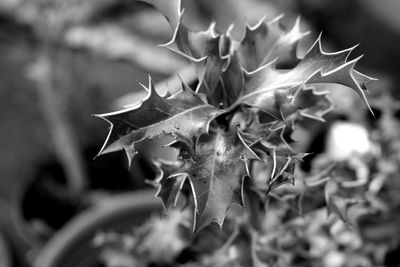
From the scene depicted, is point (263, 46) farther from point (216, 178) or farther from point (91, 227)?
point (91, 227)

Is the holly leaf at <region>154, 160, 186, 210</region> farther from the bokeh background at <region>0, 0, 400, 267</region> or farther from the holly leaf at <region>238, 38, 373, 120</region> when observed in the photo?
the bokeh background at <region>0, 0, 400, 267</region>

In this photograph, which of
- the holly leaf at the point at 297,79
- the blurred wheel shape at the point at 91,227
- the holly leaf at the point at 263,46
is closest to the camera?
the holly leaf at the point at 297,79

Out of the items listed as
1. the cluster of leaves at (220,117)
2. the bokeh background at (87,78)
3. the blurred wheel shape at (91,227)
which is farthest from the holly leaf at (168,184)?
the blurred wheel shape at (91,227)

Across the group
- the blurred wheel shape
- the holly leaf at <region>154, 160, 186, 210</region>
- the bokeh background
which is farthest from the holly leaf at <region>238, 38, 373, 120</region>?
the blurred wheel shape

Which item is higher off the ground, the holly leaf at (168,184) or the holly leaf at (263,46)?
the holly leaf at (263,46)

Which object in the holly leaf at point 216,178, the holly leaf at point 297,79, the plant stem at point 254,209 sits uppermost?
the holly leaf at point 297,79

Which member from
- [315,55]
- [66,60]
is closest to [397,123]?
[315,55]

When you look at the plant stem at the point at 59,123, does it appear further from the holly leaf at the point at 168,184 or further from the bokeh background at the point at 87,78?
the holly leaf at the point at 168,184

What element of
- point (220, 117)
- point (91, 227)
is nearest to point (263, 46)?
point (220, 117)
